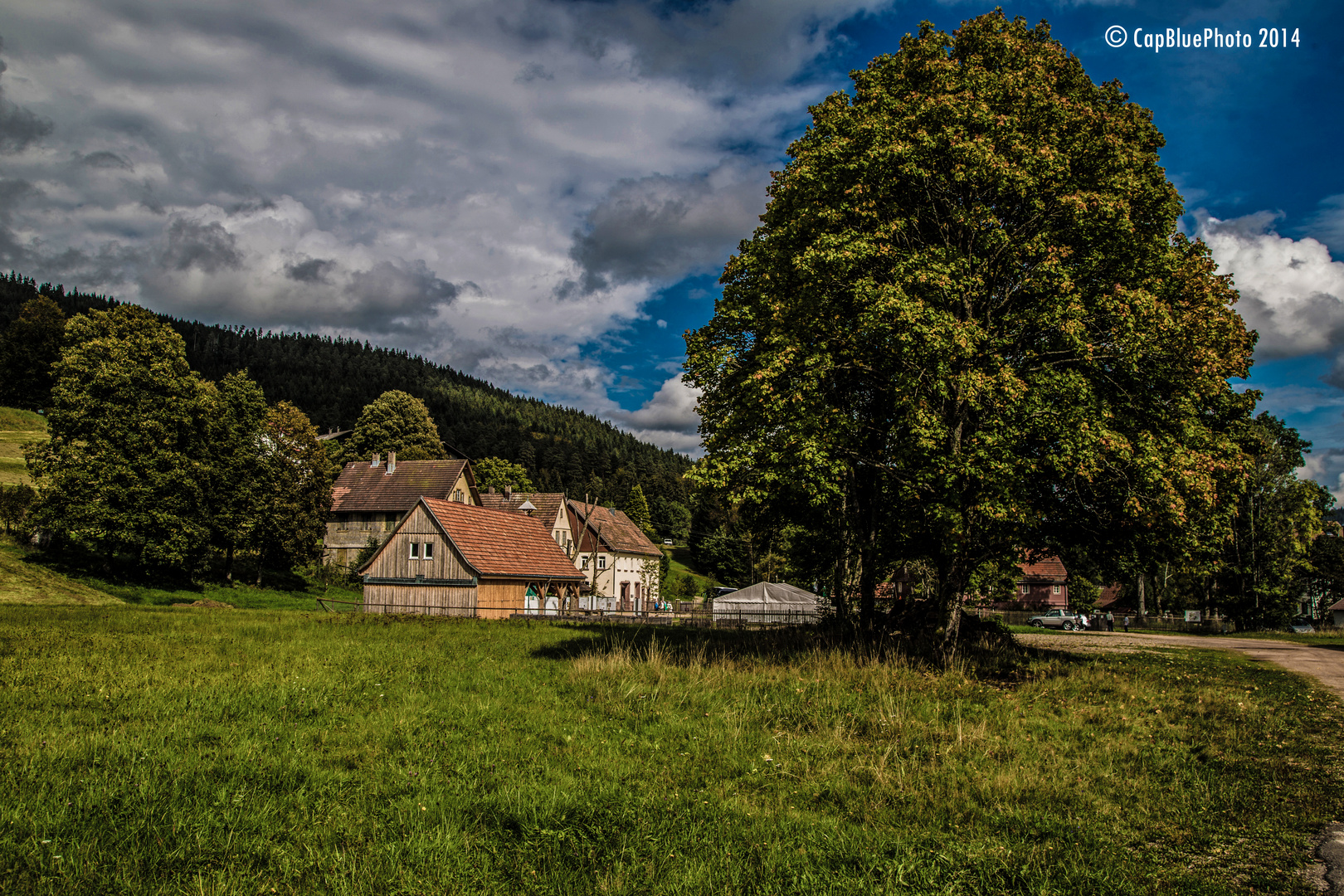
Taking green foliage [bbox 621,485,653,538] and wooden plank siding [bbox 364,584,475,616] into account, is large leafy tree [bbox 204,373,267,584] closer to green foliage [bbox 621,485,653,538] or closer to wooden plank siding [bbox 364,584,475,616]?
wooden plank siding [bbox 364,584,475,616]

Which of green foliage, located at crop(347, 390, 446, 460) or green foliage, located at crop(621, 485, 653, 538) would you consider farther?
green foliage, located at crop(621, 485, 653, 538)

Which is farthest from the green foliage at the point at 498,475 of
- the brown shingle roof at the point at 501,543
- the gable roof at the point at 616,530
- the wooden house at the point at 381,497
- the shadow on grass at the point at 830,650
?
the shadow on grass at the point at 830,650

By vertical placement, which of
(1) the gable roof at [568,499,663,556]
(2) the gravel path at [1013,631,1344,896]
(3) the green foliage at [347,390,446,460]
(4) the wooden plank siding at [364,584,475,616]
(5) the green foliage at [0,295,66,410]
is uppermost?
(5) the green foliage at [0,295,66,410]

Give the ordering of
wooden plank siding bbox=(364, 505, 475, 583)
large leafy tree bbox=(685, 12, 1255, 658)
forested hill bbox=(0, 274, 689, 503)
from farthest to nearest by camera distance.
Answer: forested hill bbox=(0, 274, 689, 503)
wooden plank siding bbox=(364, 505, 475, 583)
large leafy tree bbox=(685, 12, 1255, 658)

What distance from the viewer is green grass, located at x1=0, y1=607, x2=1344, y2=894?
5.00m

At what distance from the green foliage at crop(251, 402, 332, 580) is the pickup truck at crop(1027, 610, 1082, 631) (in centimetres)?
5299

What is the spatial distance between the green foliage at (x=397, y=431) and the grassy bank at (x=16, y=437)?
91.6ft

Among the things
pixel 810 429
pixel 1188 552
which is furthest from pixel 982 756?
pixel 1188 552

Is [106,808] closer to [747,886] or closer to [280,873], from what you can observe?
[280,873]

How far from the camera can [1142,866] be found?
5359mm

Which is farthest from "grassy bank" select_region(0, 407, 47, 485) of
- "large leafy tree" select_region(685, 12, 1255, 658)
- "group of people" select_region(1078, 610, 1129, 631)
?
"group of people" select_region(1078, 610, 1129, 631)

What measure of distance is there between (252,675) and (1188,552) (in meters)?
18.5

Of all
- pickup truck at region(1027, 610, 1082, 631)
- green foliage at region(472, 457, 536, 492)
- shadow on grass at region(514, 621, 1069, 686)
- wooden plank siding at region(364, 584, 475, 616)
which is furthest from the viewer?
green foliage at region(472, 457, 536, 492)

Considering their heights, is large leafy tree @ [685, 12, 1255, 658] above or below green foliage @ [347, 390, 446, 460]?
below
